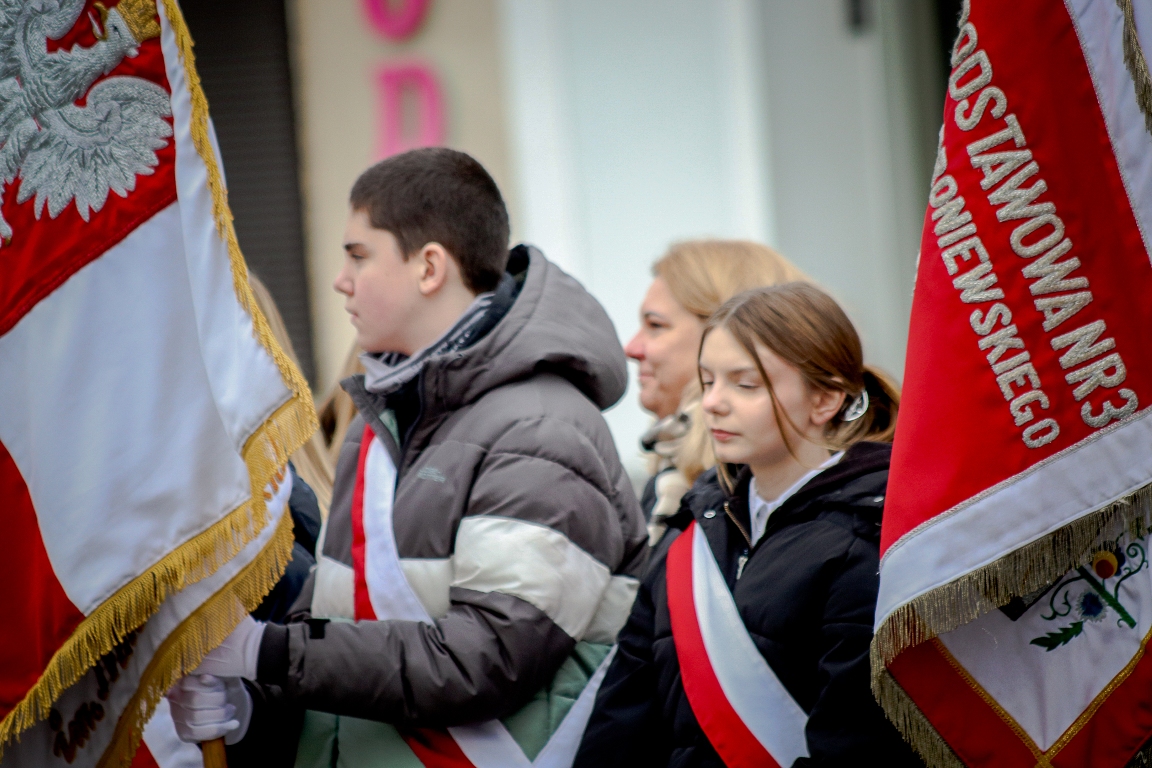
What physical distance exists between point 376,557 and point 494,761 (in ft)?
1.42

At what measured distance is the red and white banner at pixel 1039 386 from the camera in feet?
5.61

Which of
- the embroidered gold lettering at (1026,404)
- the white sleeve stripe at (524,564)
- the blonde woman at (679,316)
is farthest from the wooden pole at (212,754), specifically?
the embroidered gold lettering at (1026,404)

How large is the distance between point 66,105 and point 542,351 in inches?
37.1

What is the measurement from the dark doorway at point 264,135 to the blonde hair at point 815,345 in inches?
173

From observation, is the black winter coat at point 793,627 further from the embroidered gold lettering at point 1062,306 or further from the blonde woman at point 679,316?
the blonde woman at point 679,316

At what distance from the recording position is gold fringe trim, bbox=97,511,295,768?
6.51 ft

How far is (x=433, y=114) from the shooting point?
5945 millimetres

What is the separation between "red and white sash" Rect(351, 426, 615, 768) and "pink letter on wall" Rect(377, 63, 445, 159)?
3.88 meters

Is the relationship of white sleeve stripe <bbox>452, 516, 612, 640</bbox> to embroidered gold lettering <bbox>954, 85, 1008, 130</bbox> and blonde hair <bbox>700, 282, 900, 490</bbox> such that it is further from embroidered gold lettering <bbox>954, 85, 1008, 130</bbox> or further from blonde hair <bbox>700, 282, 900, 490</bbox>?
embroidered gold lettering <bbox>954, 85, 1008, 130</bbox>

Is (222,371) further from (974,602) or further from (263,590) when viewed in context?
(974,602)

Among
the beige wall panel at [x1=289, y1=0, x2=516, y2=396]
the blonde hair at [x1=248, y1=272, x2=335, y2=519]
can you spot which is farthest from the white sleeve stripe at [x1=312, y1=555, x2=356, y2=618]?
the beige wall panel at [x1=289, y1=0, x2=516, y2=396]

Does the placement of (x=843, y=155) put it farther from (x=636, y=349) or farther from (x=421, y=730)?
(x=421, y=730)

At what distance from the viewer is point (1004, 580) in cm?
170

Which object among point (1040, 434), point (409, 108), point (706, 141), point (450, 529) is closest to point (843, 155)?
point (706, 141)
